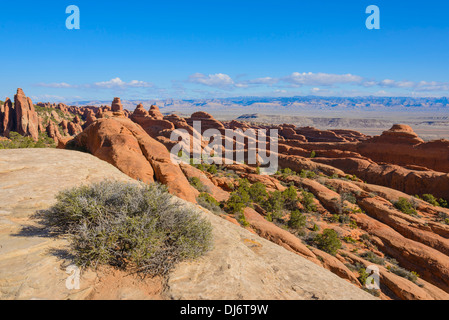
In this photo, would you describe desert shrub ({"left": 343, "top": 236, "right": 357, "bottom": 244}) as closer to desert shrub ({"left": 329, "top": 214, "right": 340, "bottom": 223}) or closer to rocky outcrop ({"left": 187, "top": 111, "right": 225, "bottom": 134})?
desert shrub ({"left": 329, "top": 214, "right": 340, "bottom": 223})

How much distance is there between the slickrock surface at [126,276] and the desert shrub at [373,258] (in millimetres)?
11426

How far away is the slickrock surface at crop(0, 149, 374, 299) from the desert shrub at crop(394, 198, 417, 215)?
69.3ft

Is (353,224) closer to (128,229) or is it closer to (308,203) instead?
(308,203)

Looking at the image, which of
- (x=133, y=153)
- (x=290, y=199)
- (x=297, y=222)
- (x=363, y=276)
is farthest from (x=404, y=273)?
(x=133, y=153)

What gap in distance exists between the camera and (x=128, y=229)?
4.16 m

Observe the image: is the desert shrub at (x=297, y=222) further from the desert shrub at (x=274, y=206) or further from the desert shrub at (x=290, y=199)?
the desert shrub at (x=290, y=199)

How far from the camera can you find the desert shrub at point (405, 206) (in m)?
21.0

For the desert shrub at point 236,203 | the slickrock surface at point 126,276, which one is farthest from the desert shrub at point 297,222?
the slickrock surface at point 126,276

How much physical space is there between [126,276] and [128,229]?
0.81 meters

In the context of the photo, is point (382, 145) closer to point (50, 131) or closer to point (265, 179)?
point (265, 179)

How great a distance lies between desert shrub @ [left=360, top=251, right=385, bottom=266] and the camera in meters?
14.3

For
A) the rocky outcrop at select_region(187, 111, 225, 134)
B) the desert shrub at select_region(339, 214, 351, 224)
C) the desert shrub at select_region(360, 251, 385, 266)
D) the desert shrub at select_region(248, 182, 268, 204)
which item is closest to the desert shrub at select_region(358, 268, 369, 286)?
the desert shrub at select_region(360, 251, 385, 266)

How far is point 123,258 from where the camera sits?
165 inches

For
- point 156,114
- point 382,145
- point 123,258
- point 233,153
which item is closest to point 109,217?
point 123,258
